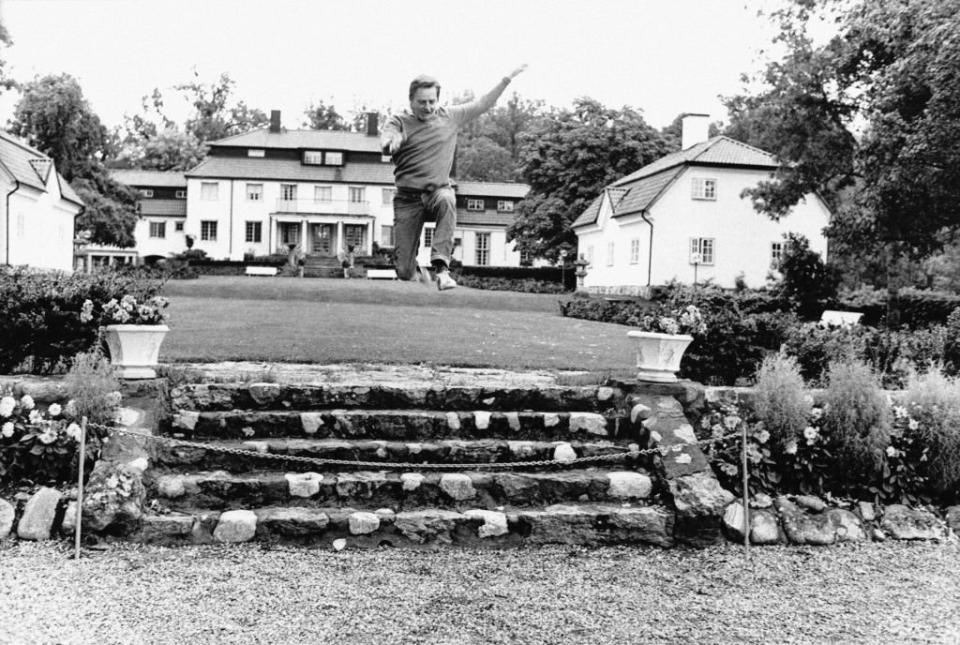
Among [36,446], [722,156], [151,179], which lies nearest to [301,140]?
[151,179]

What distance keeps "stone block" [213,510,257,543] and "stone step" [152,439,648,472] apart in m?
0.69

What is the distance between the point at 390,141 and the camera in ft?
20.8

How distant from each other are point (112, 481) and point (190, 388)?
1.56m

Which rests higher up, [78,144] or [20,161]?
[78,144]

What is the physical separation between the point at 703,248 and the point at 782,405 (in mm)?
27386

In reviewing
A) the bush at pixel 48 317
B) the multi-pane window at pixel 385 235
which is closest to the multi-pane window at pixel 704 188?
the multi-pane window at pixel 385 235

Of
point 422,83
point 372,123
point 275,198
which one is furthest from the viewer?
point 372,123

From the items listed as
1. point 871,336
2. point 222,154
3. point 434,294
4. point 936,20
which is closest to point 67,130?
point 222,154

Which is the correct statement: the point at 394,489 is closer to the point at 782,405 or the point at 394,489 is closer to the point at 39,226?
the point at 782,405

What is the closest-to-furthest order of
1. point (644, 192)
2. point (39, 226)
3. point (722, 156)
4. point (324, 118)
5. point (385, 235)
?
point (39, 226) → point (722, 156) → point (644, 192) → point (385, 235) → point (324, 118)

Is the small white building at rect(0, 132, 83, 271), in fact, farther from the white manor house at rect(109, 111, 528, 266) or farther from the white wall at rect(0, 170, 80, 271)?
the white manor house at rect(109, 111, 528, 266)

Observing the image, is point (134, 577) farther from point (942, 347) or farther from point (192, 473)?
point (942, 347)

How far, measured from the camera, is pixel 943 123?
1557 centimetres

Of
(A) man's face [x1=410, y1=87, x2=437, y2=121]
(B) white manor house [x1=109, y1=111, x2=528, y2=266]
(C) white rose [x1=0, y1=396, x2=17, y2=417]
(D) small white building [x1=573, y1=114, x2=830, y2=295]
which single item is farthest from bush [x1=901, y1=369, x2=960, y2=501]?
(B) white manor house [x1=109, y1=111, x2=528, y2=266]
